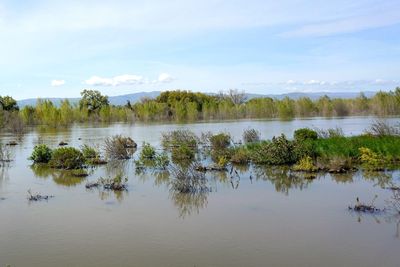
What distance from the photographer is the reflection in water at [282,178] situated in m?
12.4

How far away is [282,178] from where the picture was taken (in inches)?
543

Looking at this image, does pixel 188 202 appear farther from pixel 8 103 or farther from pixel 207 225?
pixel 8 103

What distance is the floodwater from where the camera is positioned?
23.1ft

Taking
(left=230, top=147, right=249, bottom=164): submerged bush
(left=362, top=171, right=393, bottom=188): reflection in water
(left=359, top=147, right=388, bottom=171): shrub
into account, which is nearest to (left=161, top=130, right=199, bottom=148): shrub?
(left=230, top=147, right=249, bottom=164): submerged bush

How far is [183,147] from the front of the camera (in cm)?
1952

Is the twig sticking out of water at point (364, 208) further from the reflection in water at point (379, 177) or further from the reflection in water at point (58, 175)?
the reflection in water at point (58, 175)

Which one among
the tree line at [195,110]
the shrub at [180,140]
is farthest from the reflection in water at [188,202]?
the tree line at [195,110]

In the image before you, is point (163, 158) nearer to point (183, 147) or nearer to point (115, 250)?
point (183, 147)

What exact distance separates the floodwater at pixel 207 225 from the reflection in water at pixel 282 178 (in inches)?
2.0

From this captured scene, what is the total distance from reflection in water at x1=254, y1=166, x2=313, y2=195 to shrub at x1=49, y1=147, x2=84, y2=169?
20.7 feet

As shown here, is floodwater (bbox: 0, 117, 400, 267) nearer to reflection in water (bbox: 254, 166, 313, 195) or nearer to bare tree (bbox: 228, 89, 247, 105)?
reflection in water (bbox: 254, 166, 313, 195)

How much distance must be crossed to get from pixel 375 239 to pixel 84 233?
4838 mm

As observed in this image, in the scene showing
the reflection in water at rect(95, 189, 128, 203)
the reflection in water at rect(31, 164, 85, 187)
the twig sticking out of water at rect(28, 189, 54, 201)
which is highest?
the reflection in water at rect(31, 164, 85, 187)

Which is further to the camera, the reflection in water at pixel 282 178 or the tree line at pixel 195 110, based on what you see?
the tree line at pixel 195 110
